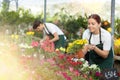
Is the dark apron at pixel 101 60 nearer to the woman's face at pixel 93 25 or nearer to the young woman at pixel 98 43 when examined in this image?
the young woman at pixel 98 43

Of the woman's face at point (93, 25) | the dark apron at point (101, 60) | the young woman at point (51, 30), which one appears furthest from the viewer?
the young woman at point (51, 30)

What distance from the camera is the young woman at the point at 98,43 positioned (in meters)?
4.14

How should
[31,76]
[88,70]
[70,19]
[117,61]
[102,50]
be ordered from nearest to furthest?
[31,76] → [88,70] → [102,50] → [117,61] → [70,19]

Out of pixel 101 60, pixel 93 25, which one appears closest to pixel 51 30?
pixel 101 60

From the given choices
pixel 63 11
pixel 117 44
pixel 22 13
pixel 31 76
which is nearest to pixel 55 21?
pixel 63 11

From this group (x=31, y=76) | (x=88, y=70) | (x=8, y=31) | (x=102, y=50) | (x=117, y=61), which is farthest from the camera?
(x=8, y=31)

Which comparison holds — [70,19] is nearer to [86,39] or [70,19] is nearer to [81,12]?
[81,12]

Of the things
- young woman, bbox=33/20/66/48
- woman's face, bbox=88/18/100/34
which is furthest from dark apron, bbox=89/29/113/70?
young woman, bbox=33/20/66/48

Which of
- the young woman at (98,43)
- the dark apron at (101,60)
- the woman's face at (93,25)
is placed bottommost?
the dark apron at (101,60)

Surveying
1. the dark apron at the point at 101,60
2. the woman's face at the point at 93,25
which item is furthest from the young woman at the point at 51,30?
the woman's face at the point at 93,25

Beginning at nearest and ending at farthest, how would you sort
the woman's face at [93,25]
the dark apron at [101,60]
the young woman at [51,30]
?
the woman's face at [93,25] < the dark apron at [101,60] < the young woman at [51,30]

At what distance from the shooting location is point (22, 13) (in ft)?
40.5

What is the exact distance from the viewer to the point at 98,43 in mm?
4344

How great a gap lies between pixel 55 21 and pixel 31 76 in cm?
882
